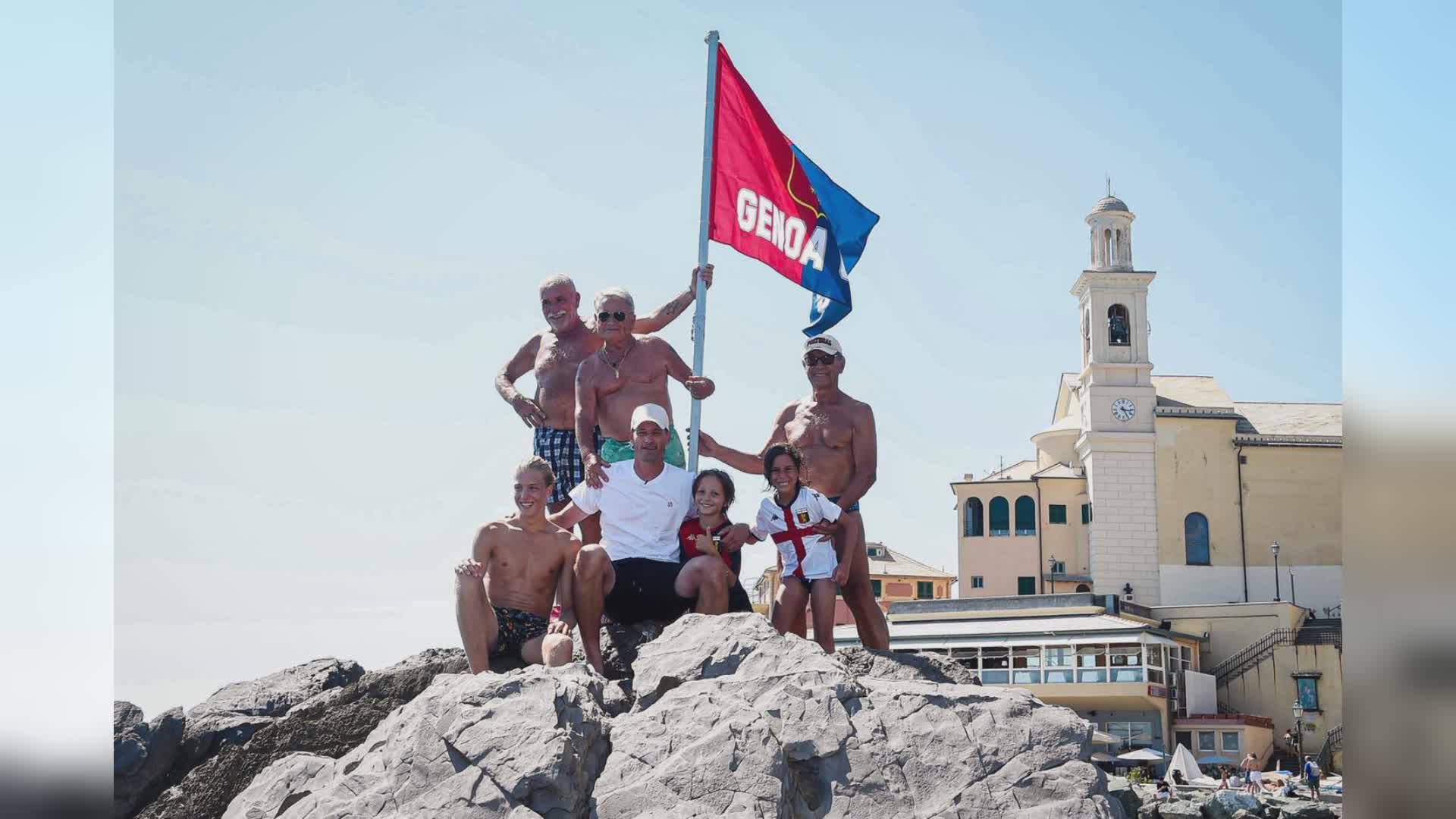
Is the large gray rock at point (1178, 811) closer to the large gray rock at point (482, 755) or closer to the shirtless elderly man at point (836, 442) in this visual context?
the shirtless elderly man at point (836, 442)

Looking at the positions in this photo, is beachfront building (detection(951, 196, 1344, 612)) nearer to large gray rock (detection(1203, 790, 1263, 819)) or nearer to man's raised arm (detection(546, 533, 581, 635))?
large gray rock (detection(1203, 790, 1263, 819))

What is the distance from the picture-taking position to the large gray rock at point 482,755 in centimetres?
609

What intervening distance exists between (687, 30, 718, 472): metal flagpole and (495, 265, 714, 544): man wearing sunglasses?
21 centimetres

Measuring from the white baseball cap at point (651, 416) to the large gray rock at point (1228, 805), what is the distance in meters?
12.6

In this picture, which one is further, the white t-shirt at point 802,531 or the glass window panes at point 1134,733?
the glass window panes at point 1134,733

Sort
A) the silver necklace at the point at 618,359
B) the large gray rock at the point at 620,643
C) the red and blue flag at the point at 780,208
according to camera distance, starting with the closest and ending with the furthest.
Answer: the large gray rock at the point at 620,643
the silver necklace at the point at 618,359
the red and blue flag at the point at 780,208

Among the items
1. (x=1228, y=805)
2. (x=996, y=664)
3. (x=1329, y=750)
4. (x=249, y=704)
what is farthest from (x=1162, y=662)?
(x=249, y=704)

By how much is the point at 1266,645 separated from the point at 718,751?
44573 mm

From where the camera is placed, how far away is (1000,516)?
58250mm

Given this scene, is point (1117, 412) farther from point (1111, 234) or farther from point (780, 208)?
point (780, 208)

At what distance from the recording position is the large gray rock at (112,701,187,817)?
9.16 meters

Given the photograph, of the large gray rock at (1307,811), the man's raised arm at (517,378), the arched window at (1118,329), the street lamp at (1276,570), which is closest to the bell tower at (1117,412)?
the arched window at (1118,329)

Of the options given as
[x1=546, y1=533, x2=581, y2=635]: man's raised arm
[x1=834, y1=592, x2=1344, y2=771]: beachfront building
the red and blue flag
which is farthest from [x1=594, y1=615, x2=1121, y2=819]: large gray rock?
[x1=834, y1=592, x2=1344, y2=771]: beachfront building
